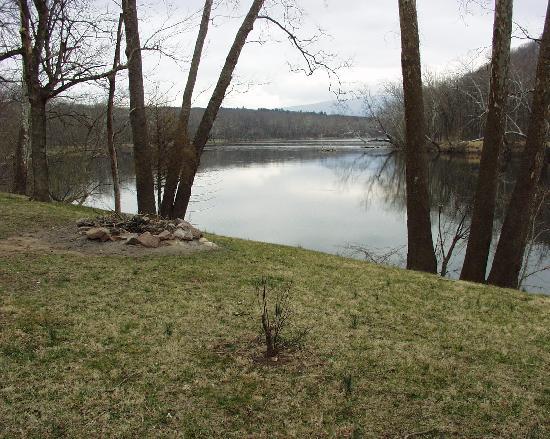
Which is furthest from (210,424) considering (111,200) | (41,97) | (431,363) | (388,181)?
(388,181)

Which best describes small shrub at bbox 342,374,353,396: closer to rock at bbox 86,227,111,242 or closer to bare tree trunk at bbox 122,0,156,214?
rock at bbox 86,227,111,242

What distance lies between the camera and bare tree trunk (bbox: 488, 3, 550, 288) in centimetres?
641

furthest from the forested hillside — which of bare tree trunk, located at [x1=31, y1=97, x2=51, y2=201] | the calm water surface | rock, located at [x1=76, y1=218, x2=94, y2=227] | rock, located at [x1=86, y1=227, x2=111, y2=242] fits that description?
rock, located at [x1=86, y1=227, x2=111, y2=242]

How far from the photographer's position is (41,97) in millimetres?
10086

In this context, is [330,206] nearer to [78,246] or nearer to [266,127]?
[78,246]

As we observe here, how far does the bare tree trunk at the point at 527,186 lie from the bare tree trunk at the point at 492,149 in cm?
26

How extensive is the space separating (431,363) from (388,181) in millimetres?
25019

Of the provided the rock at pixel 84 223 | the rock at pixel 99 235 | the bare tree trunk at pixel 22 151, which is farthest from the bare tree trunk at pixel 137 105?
the bare tree trunk at pixel 22 151

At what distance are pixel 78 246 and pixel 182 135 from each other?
4.32 m

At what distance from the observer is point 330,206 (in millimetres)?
19953

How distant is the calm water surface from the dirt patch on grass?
6.57 metres

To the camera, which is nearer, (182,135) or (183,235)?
(183,235)

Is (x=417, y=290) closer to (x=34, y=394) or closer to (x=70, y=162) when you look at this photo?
(x=34, y=394)

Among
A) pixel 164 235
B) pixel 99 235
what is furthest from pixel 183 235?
pixel 99 235
